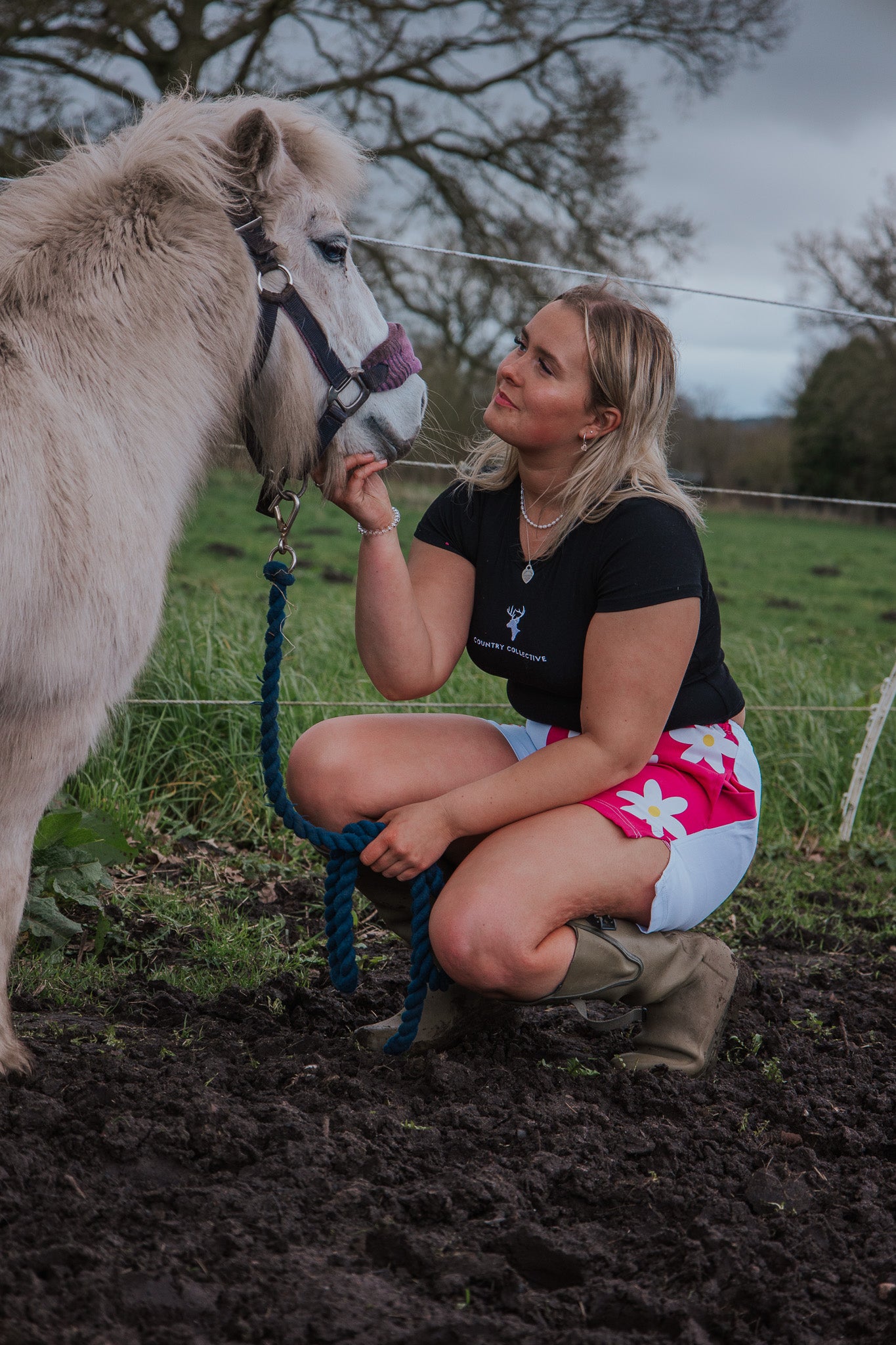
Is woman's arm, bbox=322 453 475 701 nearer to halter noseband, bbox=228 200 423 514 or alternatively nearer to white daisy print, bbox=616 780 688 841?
halter noseband, bbox=228 200 423 514

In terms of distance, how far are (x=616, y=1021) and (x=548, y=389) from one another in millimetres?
1416

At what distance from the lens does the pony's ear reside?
190 centimetres

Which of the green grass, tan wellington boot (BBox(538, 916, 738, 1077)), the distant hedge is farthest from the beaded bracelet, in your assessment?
the distant hedge

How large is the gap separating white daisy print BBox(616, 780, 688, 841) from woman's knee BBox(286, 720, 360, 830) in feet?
1.93

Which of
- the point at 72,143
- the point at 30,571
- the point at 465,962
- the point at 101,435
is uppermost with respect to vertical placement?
the point at 72,143

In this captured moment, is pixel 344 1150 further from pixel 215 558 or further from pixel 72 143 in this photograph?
pixel 215 558

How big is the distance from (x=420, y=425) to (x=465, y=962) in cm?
109

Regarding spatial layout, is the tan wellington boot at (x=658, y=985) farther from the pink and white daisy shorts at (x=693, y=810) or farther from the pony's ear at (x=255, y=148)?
the pony's ear at (x=255, y=148)

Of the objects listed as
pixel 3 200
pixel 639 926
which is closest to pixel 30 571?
pixel 3 200

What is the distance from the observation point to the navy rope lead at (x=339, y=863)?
2.13 metres

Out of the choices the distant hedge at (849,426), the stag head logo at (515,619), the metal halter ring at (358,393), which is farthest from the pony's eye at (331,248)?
the distant hedge at (849,426)

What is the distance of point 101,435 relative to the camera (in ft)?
5.83

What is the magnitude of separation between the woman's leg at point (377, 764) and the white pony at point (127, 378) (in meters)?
0.51

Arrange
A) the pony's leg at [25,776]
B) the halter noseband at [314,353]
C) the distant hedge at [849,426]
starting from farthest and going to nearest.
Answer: the distant hedge at [849,426] → the halter noseband at [314,353] → the pony's leg at [25,776]
